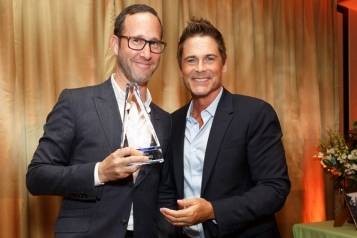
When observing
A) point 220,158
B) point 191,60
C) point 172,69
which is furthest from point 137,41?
point 172,69

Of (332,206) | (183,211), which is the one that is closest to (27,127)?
(183,211)

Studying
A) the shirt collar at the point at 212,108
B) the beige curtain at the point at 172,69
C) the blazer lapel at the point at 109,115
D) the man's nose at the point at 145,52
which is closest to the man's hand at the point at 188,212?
the blazer lapel at the point at 109,115

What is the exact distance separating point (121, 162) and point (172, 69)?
1.72 metres

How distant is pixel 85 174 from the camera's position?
143 centimetres

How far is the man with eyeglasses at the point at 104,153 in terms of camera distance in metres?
1.45

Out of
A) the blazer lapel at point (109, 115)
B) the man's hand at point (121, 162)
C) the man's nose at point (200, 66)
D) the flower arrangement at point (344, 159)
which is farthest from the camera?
the flower arrangement at point (344, 159)

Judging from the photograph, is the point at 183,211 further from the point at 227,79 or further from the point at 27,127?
the point at 227,79

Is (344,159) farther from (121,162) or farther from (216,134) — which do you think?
(121,162)

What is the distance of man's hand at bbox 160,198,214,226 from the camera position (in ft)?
4.72

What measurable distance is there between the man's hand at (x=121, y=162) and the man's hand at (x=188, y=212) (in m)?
0.20

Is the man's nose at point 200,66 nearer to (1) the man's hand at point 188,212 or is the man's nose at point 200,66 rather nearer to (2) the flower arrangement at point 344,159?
(1) the man's hand at point 188,212

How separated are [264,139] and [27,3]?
1602 millimetres

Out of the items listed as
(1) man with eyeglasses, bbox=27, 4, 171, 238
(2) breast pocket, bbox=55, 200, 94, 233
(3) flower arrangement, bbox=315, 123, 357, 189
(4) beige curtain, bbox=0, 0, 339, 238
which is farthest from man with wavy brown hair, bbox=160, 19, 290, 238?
(4) beige curtain, bbox=0, 0, 339, 238

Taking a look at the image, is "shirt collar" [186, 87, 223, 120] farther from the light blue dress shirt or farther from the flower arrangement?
the flower arrangement
